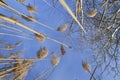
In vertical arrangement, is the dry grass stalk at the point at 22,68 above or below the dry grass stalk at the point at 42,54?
below

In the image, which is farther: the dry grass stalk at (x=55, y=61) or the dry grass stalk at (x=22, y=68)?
the dry grass stalk at (x=55, y=61)

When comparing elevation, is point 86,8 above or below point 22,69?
above

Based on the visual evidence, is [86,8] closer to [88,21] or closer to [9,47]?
[88,21]

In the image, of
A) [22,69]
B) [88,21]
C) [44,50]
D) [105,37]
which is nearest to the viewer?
[22,69]

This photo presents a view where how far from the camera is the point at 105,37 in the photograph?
3.71 m

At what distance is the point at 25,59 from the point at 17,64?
0.03 metres

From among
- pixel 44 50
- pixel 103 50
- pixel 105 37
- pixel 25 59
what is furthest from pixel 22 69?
pixel 103 50

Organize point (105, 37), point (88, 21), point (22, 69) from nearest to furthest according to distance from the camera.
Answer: point (22, 69)
point (105, 37)
point (88, 21)

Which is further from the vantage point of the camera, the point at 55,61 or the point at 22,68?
the point at 55,61

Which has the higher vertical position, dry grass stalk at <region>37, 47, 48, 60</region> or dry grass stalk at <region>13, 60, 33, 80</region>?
dry grass stalk at <region>37, 47, 48, 60</region>

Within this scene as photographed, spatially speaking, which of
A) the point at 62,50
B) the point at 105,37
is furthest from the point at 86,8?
the point at 62,50

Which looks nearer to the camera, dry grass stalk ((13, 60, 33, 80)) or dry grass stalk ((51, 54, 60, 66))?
dry grass stalk ((13, 60, 33, 80))

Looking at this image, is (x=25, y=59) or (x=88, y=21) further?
(x=88, y=21)

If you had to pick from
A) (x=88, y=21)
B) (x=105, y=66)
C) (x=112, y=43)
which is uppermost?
(x=88, y=21)
